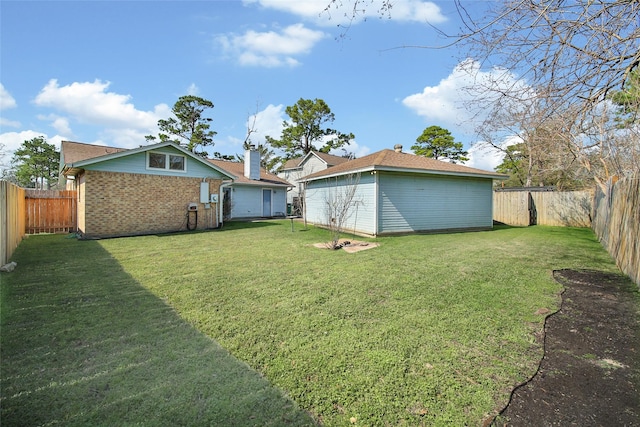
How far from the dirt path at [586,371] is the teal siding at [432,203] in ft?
23.1

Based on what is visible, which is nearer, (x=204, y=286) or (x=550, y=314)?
(x=550, y=314)

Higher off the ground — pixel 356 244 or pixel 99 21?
pixel 99 21

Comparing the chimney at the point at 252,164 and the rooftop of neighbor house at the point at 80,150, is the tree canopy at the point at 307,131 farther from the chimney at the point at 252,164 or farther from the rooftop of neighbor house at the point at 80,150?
the rooftop of neighbor house at the point at 80,150

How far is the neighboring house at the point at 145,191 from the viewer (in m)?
10.4

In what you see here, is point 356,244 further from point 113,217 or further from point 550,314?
point 113,217

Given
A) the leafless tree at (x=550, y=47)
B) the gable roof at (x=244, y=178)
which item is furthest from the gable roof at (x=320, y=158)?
the leafless tree at (x=550, y=47)

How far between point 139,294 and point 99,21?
24.2ft

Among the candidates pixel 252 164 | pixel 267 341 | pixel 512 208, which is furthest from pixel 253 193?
pixel 267 341

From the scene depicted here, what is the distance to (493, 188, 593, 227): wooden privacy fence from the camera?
46.9 ft

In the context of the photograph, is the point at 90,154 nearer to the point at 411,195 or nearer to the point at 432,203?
the point at 411,195

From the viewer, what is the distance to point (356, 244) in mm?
8906

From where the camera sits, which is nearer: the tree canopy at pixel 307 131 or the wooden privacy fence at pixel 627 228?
the wooden privacy fence at pixel 627 228

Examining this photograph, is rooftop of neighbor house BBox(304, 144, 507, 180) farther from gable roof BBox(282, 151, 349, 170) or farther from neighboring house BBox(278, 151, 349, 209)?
gable roof BBox(282, 151, 349, 170)

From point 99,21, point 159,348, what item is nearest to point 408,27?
point 159,348
